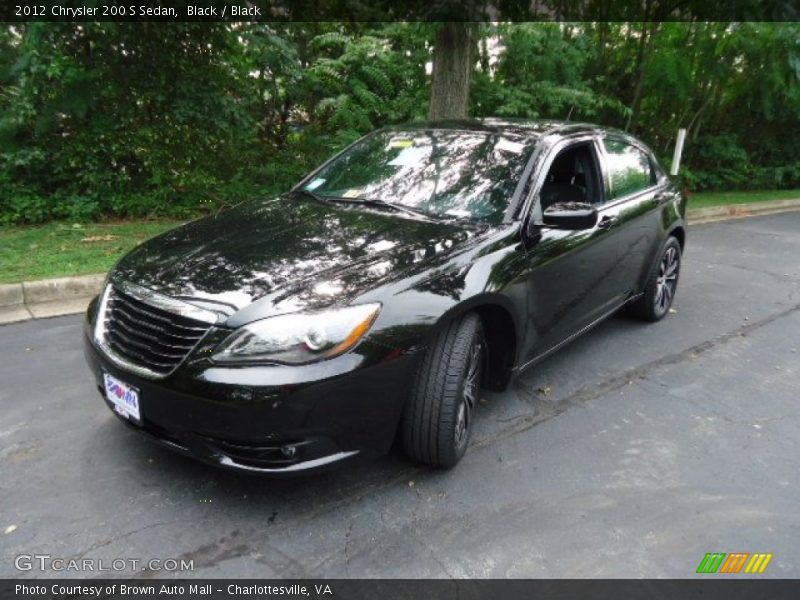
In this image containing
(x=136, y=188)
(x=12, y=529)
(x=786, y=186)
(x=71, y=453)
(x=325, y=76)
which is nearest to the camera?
(x=12, y=529)

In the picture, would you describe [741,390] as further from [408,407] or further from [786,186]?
[786,186]

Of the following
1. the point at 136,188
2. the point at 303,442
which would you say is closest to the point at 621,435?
the point at 303,442

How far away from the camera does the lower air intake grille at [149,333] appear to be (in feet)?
7.52

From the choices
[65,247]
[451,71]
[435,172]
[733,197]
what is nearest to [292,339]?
[435,172]

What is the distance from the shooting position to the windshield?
322cm

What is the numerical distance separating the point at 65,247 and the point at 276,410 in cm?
476

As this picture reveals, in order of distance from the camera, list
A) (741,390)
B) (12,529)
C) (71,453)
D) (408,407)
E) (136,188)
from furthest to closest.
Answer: (136,188)
(741,390)
(71,453)
(408,407)
(12,529)

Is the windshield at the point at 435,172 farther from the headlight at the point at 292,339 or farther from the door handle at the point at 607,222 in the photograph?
the headlight at the point at 292,339

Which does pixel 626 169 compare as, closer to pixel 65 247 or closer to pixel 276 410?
pixel 276 410

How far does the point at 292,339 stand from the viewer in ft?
7.29

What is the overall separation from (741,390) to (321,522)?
2928 mm

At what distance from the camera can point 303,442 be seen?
226 centimetres

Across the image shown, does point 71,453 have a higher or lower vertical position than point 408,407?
lower
